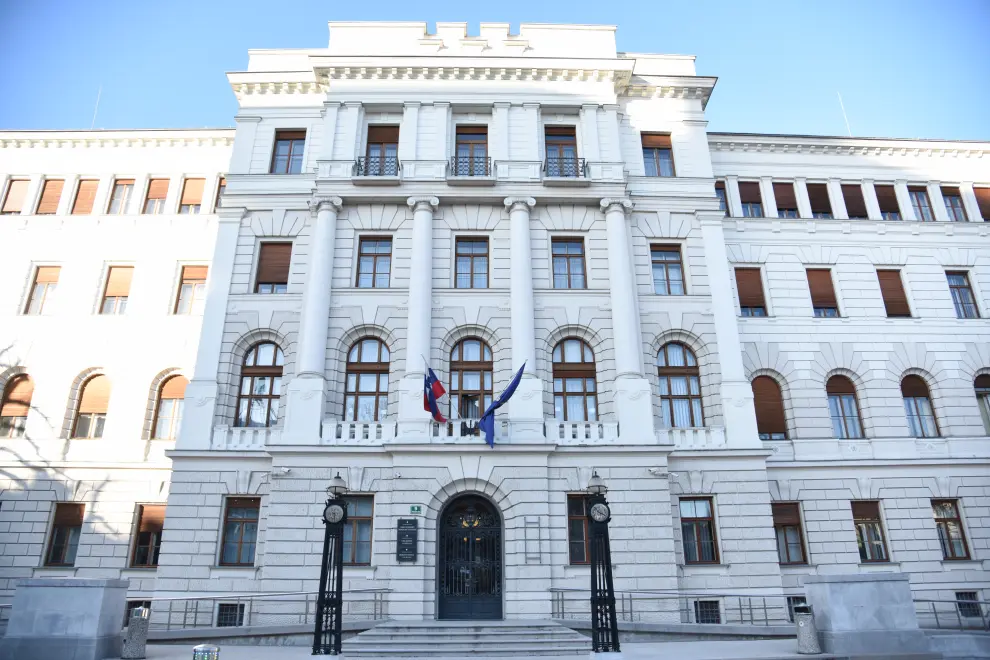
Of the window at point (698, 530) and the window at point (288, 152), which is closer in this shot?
the window at point (698, 530)

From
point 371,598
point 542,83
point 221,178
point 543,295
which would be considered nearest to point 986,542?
point 543,295

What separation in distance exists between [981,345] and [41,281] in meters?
36.9

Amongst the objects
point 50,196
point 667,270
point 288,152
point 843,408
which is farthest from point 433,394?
point 50,196

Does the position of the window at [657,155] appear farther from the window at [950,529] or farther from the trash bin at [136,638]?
the trash bin at [136,638]

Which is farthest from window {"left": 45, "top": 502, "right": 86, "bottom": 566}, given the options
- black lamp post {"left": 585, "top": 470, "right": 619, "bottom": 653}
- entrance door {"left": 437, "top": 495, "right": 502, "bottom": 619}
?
black lamp post {"left": 585, "top": 470, "right": 619, "bottom": 653}

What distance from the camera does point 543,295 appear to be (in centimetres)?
2303

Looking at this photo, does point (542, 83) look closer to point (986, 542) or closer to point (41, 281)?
point (41, 281)

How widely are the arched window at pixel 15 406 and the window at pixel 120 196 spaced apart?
7345mm

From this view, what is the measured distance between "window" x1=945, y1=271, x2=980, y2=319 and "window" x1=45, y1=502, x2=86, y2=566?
33.8 m

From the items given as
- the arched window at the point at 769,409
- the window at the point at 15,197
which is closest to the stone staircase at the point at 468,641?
the arched window at the point at 769,409

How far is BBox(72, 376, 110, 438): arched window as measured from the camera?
23906mm

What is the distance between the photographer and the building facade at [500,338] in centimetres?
2022

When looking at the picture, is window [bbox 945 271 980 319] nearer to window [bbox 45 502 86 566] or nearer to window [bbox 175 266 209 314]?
Result: window [bbox 175 266 209 314]

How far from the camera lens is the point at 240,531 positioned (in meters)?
20.8
